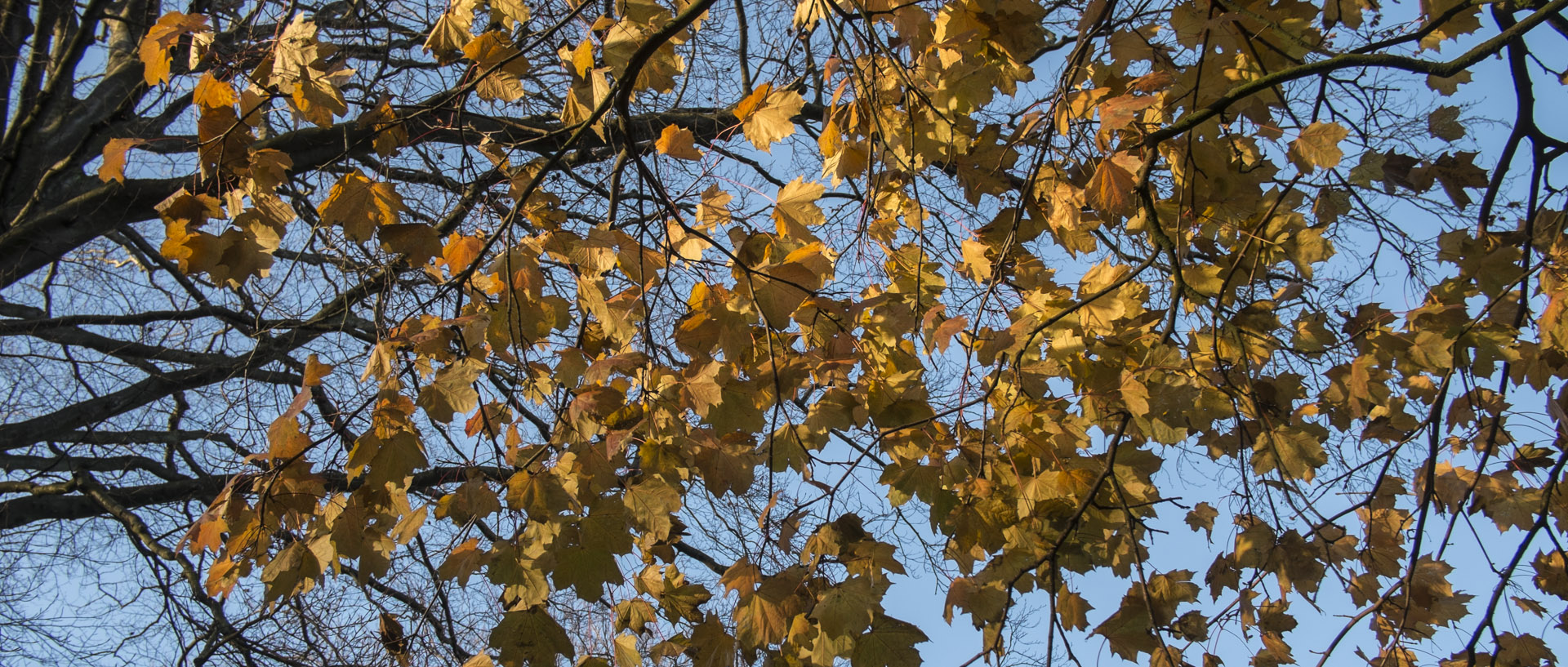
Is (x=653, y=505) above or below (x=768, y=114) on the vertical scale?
below

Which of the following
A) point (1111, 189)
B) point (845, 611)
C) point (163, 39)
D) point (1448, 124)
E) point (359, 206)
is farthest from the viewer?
point (1448, 124)

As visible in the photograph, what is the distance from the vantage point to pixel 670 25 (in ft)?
5.40

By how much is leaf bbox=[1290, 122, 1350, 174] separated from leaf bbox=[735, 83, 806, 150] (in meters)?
0.99

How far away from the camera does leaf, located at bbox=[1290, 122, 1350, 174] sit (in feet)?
5.71

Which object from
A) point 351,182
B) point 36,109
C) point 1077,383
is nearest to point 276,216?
point 351,182

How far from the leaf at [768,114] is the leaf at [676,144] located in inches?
4.8

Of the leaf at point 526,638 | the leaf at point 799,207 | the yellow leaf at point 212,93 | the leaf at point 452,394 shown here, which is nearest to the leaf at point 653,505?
the leaf at point 526,638

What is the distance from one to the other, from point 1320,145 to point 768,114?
42.8 inches

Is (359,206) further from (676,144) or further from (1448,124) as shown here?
(1448,124)

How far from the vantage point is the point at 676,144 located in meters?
1.92

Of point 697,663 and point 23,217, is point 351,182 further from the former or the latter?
point 23,217

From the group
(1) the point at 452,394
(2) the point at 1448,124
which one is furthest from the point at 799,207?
(2) the point at 1448,124

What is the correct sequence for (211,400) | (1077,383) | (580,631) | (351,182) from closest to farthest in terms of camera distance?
(351,182), (1077,383), (580,631), (211,400)

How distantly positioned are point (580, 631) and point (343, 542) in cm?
199
